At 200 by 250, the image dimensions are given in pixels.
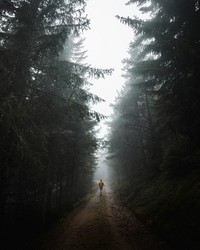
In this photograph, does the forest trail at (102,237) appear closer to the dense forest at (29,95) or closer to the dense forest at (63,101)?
the dense forest at (63,101)

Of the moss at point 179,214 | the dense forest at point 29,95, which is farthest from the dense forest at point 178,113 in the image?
the dense forest at point 29,95

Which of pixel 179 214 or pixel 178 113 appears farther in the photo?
pixel 178 113

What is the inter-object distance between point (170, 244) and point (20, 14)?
1150cm

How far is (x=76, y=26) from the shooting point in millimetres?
9953

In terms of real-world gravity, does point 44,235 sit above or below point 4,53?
below

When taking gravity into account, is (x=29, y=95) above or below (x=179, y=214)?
above

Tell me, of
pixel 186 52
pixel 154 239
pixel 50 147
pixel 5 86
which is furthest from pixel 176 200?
pixel 5 86

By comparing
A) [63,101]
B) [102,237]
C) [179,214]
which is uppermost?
[63,101]

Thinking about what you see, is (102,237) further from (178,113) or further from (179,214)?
(178,113)

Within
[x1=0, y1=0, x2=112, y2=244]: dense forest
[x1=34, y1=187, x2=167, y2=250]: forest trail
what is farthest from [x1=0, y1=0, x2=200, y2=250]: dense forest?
[x1=34, y1=187, x2=167, y2=250]: forest trail

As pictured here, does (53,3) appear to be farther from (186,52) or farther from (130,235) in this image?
(130,235)

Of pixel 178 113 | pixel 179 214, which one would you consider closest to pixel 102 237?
pixel 179 214

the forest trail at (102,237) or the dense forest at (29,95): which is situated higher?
the dense forest at (29,95)

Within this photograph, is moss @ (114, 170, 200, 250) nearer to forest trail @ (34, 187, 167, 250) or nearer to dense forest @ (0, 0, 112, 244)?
forest trail @ (34, 187, 167, 250)
